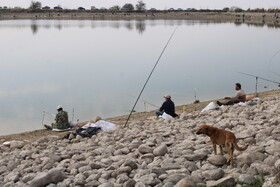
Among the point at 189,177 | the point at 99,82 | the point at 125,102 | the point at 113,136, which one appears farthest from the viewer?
the point at 99,82

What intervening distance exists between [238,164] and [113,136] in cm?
384

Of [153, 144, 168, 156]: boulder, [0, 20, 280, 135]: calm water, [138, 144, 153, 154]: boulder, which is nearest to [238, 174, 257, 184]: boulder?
[153, 144, 168, 156]: boulder

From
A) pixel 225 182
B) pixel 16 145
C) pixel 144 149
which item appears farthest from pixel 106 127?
pixel 225 182

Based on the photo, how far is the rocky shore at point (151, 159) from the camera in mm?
5617

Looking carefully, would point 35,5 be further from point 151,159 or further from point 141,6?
point 151,159

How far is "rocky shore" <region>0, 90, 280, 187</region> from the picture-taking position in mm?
5617

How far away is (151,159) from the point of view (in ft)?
22.0

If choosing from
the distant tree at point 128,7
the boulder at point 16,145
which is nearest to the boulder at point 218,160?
the boulder at point 16,145

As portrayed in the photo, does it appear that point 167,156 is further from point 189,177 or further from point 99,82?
point 99,82

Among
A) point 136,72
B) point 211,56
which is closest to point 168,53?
point 211,56

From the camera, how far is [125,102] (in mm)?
17328

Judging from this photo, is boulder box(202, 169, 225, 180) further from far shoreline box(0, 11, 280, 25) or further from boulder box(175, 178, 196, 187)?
far shoreline box(0, 11, 280, 25)

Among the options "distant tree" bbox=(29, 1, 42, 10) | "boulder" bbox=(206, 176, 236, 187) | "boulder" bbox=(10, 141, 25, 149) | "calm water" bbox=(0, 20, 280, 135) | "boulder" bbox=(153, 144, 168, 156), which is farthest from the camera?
"distant tree" bbox=(29, 1, 42, 10)

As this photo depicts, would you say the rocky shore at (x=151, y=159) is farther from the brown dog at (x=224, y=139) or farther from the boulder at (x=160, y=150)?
the brown dog at (x=224, y=139)
